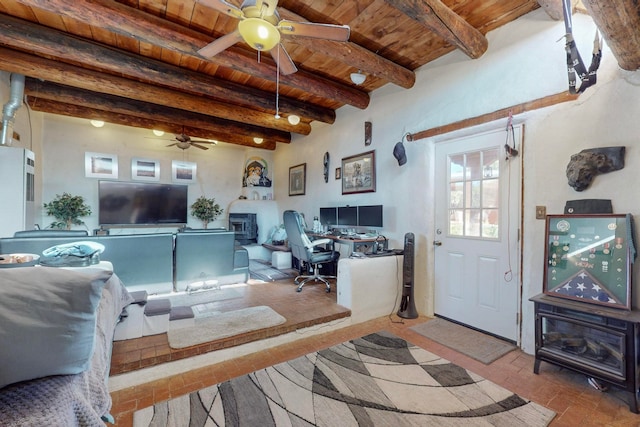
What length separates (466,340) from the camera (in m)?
2.71

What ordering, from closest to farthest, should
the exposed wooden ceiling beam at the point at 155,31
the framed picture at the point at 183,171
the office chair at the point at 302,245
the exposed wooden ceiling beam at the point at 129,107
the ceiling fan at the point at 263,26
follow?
1. the ceiling fan at the point at 263,26
2. the exposed wooden ceiling beam at the point at 155,31
3. the office chair at the point at 302,245
4. the exposed wooden ceiling beam at the point at 129,107
5. the framed picture at the point at 183,171

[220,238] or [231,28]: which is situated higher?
[231,28]

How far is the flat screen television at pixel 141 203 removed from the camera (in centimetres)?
568

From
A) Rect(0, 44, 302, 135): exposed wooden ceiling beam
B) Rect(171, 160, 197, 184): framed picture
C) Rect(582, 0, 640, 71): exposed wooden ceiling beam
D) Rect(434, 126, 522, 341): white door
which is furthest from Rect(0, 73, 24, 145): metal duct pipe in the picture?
Rect(582, 0, 640, 71): exposed wooden ceiling beam

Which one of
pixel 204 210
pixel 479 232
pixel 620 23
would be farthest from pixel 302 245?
pixel 204 210

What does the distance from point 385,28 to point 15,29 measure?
11.2 feet

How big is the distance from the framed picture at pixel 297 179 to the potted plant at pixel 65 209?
404cm

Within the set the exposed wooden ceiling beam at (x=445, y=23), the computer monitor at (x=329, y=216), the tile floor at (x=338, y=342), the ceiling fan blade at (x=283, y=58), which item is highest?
the exposed wooden ceiling beam at (x=445, y=23)

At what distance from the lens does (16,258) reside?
1908 millimetres

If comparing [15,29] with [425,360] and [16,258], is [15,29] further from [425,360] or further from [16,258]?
[425,360]

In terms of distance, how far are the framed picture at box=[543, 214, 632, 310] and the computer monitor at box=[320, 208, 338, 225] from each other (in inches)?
109

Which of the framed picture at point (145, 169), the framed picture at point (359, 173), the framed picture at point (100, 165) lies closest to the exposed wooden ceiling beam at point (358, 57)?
the framed picture at point (359, 173)

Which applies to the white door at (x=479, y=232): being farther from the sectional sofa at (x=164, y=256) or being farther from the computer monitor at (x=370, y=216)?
the sectional sofa at (x=164, y=256)

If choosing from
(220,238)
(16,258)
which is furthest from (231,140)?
(16,258)
